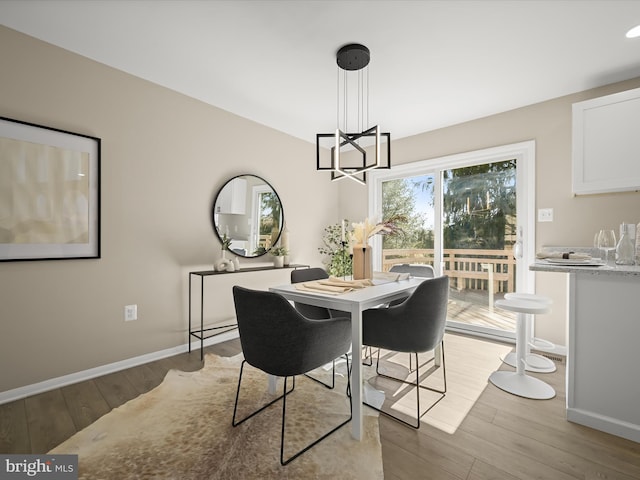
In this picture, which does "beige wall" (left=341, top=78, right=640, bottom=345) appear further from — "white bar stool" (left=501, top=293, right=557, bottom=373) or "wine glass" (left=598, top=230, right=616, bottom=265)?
"wine glass" (left=598, top=230, right=616, bottom=265)

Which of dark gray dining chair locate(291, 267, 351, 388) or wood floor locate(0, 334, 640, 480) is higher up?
dark gray dining chair locate(291, 267, 351, 388)

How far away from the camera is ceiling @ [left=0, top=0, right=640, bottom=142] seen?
186 centimetres

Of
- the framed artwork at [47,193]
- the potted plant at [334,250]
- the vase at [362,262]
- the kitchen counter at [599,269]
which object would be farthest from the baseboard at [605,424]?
the framed artwork at [47,193]

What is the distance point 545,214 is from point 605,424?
1.91 metres

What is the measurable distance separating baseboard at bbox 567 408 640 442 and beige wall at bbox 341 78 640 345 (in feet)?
4.32

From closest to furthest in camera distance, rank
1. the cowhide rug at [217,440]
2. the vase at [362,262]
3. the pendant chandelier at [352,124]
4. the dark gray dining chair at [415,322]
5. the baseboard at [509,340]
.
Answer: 1. the cowhide rug at [217,440]
2. the dark gray dining chair at [415,322]
3. the pendant chandelier at [352,124]
4. the vase at [362,262]
5. the baseboard at [509,340]

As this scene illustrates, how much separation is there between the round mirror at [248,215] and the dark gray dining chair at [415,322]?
75.7 inches

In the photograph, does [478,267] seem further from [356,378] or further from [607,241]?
[356,378]

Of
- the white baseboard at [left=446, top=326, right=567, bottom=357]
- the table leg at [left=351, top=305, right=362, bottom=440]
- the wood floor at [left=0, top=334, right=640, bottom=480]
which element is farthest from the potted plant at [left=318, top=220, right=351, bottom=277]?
the table leg at [left=351, top=305, right=362, bottom=440]

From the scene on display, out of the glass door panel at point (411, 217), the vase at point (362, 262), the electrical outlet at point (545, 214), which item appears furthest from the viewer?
the glass door panel at point (411, 217)

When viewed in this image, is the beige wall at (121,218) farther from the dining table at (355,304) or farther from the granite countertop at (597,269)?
the granite countertop at (597,269)

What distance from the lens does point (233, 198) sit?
3322 millimetres

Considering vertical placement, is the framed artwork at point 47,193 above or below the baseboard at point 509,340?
above

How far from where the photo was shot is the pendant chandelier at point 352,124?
2.13m
